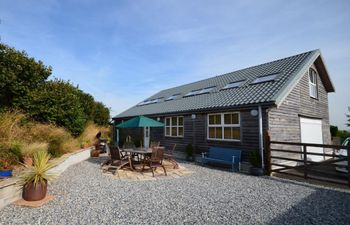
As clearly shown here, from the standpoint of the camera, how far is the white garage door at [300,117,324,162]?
10.8 m

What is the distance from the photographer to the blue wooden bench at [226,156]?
9062 mm

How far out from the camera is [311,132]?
11.3 meters

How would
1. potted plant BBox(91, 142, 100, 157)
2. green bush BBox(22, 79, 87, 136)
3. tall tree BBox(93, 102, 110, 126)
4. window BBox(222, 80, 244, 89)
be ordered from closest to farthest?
green bush BBox(22, 79, 87, 136) < window BBox(222, 80, 244, 89) < potted plant BBox(91, 142, 100, 157) < tall tree BBox(93, 102, 110, 126)

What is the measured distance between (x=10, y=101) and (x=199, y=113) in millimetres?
10225

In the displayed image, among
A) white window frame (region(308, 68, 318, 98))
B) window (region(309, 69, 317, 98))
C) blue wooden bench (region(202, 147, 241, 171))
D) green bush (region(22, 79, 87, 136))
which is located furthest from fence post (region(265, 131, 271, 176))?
green bush (region(22, 79, 87, 136))

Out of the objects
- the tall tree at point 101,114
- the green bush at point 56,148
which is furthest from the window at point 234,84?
the tall tree at point 101,114

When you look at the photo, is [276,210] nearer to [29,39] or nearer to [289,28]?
[289,28]

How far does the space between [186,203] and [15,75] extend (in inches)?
441

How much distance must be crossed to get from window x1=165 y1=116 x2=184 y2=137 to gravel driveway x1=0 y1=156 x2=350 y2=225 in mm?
5936

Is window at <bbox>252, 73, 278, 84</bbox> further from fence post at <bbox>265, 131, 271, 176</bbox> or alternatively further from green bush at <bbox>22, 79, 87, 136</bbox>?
green bush at <bbox>22, 79, 87, 136</bbox>

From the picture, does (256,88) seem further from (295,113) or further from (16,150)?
(16,150)

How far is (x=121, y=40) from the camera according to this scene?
1185 centimetres

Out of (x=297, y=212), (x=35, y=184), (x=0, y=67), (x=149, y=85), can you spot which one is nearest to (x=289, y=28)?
(x=297, y=212)

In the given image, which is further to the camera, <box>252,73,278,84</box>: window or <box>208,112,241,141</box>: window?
<box>252,73,278,84</box>: window
